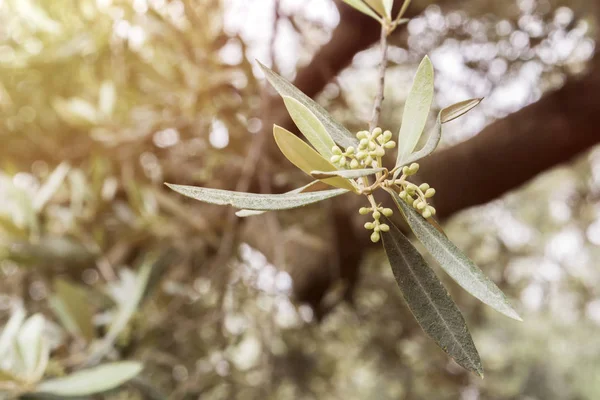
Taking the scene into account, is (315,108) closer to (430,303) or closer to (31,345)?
(430,303)

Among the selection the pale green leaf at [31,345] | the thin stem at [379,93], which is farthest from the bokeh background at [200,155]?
the thin stem at [379,93]

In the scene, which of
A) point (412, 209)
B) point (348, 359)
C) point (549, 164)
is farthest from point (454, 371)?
point (412, 209)

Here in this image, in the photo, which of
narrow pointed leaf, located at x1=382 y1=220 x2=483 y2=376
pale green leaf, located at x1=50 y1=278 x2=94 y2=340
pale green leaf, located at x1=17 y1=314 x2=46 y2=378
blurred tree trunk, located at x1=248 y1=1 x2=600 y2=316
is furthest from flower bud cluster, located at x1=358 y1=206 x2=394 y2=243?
blurred tree trunk, located at x1=248 y1=1 x2=600 y2=316

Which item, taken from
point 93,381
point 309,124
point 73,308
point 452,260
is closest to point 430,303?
point 452,260

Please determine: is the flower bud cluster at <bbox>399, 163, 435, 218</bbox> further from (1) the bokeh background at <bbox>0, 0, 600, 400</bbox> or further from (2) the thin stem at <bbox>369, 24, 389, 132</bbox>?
(1) the bokeh background at <bbox>0, 0, 600, 400</bbox>

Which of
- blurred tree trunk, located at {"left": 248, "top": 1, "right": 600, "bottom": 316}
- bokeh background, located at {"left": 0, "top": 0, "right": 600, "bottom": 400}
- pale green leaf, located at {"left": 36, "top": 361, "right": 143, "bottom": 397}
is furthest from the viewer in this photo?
blurred tree trunk, located at {"left": 248, "top": 1, "right": 600, "bottom": 316}

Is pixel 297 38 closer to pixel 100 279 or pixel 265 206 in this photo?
pixel 100 279
